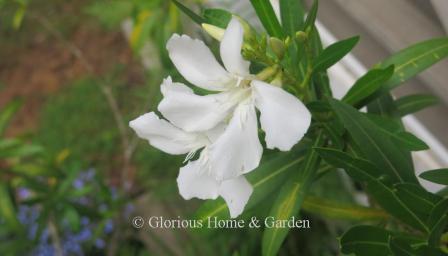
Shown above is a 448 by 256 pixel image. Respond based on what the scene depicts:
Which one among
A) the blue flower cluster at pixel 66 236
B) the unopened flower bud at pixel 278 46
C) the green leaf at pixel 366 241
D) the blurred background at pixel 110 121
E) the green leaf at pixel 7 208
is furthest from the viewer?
the blue flower cluster at pixel 66 236

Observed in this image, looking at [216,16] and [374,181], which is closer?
[374,181]

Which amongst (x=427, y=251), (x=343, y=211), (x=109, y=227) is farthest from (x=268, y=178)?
(x=109, y=227)

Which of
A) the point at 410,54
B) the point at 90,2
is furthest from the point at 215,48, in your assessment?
the point at 90,2

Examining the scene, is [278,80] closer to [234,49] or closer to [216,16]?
[234,49]

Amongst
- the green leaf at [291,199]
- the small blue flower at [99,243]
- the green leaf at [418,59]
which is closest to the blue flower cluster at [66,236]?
the small blue flower at [99,243]

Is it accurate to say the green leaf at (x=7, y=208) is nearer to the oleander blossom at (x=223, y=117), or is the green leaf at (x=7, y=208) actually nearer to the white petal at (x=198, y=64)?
the oleander blossom at (x=223, y=117)

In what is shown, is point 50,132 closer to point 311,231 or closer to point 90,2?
point 90,2
